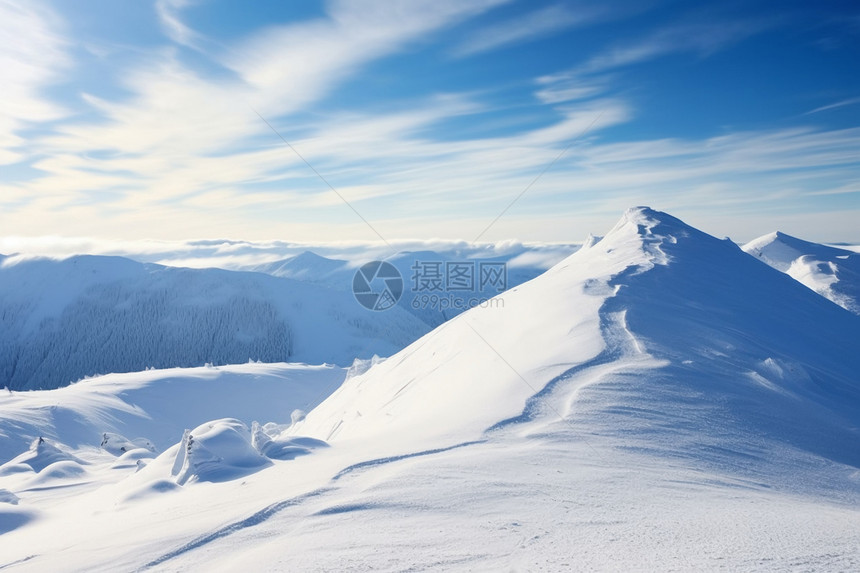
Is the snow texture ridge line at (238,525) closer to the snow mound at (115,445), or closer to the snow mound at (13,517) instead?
the snow mound at (13,517)

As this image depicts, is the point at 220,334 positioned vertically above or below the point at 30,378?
above

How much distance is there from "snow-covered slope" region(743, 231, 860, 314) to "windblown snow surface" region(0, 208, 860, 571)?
750 inches

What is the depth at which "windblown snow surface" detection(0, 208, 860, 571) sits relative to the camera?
17.1ft

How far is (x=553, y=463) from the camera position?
7.30 meters

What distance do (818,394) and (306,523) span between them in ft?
35.6

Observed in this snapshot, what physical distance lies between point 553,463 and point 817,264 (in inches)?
1637

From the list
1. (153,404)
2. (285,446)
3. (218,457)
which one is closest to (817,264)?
(285,446)

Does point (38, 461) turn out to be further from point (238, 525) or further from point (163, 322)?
point (163, 322)

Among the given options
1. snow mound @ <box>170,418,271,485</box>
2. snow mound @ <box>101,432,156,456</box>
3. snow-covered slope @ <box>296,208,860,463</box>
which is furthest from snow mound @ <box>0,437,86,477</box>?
snow mound @ <box>170,418,271,485</box>

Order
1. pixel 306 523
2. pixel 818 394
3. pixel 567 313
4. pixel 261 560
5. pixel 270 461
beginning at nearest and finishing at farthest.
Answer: pixel 261 560 < pixel 306 523 < pixel 270 461 < pixel 818 394 < pixel 567 313

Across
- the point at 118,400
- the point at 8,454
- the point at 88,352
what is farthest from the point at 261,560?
the point at 88,352

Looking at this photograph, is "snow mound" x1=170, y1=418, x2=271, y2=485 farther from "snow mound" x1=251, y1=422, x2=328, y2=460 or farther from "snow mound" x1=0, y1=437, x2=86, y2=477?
"snow mound" x1=0, y1=437, x2=86, y2=477

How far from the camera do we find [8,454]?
3030 centimetres

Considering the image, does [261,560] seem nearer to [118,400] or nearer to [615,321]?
[615,321]
